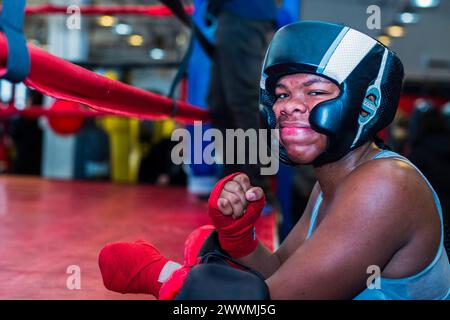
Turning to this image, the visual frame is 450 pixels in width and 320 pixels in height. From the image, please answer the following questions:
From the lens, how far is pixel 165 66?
3.55 metres

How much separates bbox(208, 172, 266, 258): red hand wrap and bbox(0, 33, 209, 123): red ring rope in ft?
1.01

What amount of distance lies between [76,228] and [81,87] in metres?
1.05

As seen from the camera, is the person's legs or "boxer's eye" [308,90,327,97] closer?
"boxer's eye" [308,90,327,97]

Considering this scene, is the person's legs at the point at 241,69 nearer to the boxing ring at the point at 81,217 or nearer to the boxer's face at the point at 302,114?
the boxing ring at the point at 81,217

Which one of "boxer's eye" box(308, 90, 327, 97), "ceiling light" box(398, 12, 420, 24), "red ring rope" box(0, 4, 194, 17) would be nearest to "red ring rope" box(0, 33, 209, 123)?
"boxer's eye" box(308, 90, 327, 97)

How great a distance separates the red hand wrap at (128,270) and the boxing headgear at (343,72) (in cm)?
35

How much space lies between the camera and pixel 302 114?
802 mm

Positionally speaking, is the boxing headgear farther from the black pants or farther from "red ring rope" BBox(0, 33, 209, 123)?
the black pants

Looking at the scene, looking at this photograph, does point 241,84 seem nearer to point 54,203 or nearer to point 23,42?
point 54,203

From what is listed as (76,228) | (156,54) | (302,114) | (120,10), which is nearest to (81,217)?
(76,228)

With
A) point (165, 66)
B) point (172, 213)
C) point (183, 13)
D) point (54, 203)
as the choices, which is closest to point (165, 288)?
point (183, 13)

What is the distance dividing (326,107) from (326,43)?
0.34 ft

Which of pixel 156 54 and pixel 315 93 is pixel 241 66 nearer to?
pixel 315 93

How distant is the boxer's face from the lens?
802 mm
